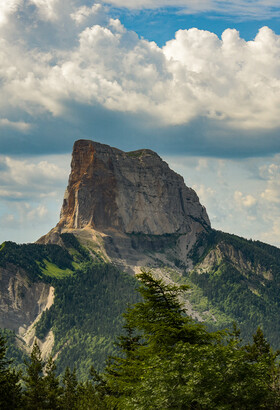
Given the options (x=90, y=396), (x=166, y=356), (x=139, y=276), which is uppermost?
(x=139, y=276)

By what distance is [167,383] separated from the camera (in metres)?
50.7

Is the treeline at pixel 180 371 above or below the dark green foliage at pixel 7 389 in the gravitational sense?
above

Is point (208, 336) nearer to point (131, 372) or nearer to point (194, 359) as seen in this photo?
point (194, 359)

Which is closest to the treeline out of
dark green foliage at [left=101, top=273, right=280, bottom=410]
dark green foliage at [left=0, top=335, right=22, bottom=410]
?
dark green foliage at [left=101, top=273, right=280, bottom=410]

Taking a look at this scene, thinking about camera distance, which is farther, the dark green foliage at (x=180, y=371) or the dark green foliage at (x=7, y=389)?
the dark green foliage at (x=7, y=389)

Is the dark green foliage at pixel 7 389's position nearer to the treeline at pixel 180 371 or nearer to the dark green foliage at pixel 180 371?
the treeline at pixel 180 371

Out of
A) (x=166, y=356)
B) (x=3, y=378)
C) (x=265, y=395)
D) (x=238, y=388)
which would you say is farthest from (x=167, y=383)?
(x=3, y=378)

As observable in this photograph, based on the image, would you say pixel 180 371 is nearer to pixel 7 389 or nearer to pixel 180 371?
pixel 180 371

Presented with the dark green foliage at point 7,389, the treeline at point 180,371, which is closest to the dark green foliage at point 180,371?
the treeline at point 180,371

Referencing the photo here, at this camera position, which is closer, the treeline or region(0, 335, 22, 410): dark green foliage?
the treeline

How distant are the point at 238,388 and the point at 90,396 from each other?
46386 mm

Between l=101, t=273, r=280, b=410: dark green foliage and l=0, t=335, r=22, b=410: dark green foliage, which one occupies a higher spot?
l=101, t=273, r=280, b=410: dark green foliage

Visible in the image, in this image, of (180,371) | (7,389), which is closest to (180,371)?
(180,371)

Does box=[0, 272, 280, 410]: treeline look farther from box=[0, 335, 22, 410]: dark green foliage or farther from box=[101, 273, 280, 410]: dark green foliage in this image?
box=[0, 335, 22, 410]: dark green foliage
